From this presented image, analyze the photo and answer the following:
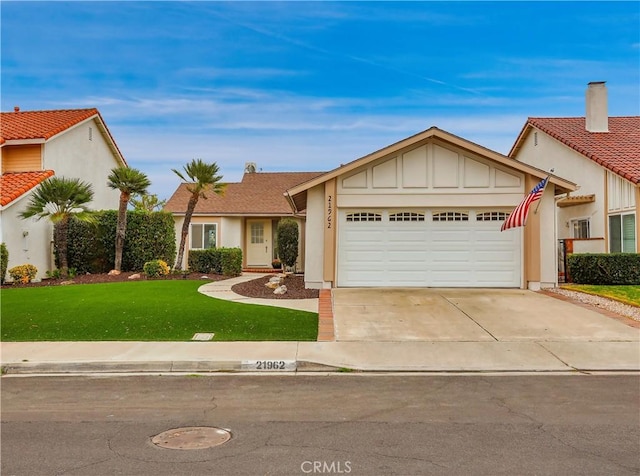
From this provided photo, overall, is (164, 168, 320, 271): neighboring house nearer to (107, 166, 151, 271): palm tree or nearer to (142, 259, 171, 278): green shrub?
(107, 166, 151, 271): palm tree

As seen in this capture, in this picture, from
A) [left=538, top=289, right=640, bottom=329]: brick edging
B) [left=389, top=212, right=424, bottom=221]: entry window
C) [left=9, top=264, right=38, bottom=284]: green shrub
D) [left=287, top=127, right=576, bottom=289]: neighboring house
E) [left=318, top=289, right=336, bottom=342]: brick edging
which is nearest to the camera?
[left=318, top=289, right=336, bottom=342]: brick edging

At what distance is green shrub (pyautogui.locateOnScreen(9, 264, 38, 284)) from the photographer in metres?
17.0

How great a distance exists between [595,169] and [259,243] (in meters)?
15.2

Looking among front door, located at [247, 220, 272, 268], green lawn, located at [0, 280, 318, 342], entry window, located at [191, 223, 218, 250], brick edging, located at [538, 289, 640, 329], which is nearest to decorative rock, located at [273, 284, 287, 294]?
green lawn, located at [0, 280, 318, 342]

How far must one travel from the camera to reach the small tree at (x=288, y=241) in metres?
23.3

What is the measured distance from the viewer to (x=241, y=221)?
25953mm

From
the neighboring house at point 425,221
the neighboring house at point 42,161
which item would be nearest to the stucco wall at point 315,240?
the neighboring house at point 425,221

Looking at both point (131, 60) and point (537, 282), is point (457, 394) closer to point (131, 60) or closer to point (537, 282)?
point (537, 282)

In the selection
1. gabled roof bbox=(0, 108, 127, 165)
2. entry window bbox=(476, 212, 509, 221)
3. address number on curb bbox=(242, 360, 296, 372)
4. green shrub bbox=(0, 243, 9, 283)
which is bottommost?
address number on curb bbox=(242, 360, 296, 372)

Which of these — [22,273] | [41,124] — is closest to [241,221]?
[41,124]

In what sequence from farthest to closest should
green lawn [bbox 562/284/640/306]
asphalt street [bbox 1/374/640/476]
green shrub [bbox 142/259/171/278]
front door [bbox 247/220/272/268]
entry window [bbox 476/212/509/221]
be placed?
front door [bbox 247/220/272/268] < green shrub [bbox 142/259/171/278] < entry window [bbox 476/212/509/221] < green lawn [bbox 562/284/640/306] < asphalt street [bbox 1/374/640/476]

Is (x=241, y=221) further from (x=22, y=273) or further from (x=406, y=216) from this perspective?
(x=406, y=216)

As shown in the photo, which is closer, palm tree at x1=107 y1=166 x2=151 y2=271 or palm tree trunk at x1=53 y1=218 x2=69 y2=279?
palm tree trunk at x1=53 y1=218 x2=69 y2=279

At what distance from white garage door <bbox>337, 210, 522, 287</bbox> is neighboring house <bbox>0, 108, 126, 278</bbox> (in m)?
10.9
